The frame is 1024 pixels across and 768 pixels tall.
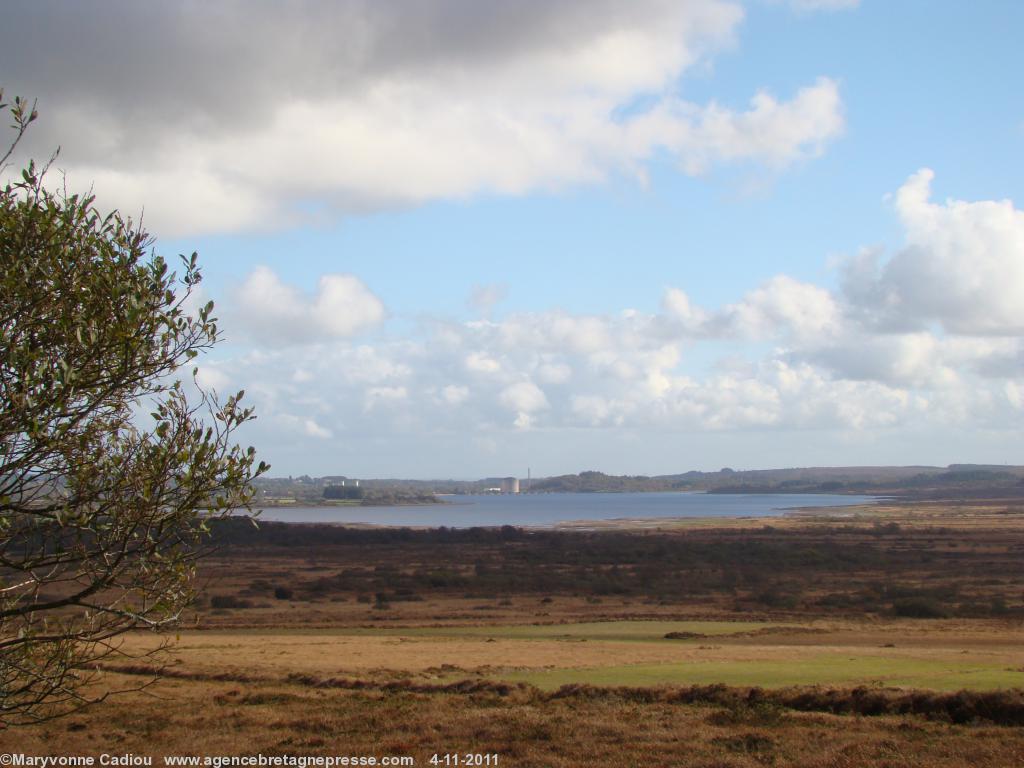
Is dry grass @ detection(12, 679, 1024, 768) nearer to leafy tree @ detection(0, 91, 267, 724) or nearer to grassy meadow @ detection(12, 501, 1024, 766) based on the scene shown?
grassy meadow @ detection(12, 501, 1024, 766)

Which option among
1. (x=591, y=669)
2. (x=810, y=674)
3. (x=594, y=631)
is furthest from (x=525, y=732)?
(x=594, y=631)

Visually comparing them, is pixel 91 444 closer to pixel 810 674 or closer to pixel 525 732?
pixel 525 732

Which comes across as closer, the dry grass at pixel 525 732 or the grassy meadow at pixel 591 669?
the dry grass at pixel 525 732

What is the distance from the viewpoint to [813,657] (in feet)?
109

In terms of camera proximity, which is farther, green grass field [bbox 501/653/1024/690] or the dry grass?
green grass field [bbox 501/653/1024/690]

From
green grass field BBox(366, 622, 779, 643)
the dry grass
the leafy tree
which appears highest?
the leafy tree

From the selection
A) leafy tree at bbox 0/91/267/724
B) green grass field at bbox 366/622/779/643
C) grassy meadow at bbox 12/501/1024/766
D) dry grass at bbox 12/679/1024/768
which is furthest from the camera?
green grass field at bbox 366/622/779/643

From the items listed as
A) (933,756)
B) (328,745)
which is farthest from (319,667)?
(933,756)

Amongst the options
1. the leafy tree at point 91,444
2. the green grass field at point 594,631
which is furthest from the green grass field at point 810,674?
the leafy tree at point 91,444

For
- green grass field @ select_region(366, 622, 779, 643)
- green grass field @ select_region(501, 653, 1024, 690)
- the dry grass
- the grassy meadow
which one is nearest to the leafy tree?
the grassy meadow

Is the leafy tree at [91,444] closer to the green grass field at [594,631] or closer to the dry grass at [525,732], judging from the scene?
the dry grass at [525,732]

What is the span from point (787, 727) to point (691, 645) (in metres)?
20.0

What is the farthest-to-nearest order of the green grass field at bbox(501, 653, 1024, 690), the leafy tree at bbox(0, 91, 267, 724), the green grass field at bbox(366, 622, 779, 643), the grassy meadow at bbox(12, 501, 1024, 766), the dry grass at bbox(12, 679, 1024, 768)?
the green grass field at bbox(366, 622, 779, 643)
the green grass field at bbox(501, 653, 1024, 690)
the grassy meadow at bbox(12, 501, 1024, 766)
the dry grass at bbox(12, 679, 1024, 768)
the leafy tree at bbox(0, 91, 267, 724)

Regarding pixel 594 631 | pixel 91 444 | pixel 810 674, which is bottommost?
pixel 594 631
